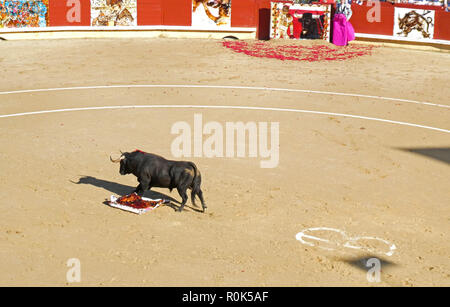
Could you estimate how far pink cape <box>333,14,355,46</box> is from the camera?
1303 inches

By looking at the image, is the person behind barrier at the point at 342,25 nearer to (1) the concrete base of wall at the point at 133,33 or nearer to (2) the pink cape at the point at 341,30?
(2) the pink cape at the point at 341,30

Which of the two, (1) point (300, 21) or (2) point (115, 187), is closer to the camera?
(2) point (115, 187)

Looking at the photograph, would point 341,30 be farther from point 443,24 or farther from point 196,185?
point 196,185

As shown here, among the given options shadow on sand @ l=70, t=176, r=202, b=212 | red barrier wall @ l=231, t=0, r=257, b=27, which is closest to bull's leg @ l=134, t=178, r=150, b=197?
shadow on sand @ l=70, t=176, r=202, b=212

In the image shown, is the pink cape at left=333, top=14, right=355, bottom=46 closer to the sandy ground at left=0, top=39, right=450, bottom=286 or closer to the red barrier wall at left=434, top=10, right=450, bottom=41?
the red barrier wall at left=434, top=10, right=450, bottom=41

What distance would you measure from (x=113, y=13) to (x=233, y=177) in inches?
833

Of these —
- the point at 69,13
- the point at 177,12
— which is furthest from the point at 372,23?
the point at 69,13

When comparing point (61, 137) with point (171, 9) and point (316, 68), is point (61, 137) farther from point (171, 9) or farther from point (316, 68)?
point (171, 9)

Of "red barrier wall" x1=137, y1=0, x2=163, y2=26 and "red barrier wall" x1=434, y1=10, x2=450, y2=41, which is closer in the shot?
"red barrier wall" x1=434, y1=10, x2=450, y2=41

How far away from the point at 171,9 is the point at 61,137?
18.1m

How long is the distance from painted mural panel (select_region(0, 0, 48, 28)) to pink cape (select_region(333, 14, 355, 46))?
14.1 m

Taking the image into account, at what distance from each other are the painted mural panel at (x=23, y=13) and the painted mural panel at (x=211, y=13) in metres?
7.39

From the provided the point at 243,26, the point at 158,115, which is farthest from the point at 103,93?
the point at 243,26

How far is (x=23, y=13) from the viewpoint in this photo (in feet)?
106
